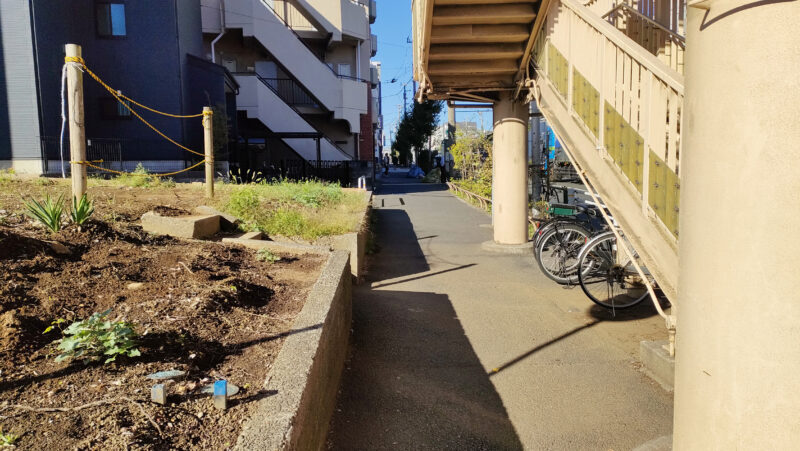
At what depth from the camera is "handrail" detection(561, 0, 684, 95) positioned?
4.39 meters

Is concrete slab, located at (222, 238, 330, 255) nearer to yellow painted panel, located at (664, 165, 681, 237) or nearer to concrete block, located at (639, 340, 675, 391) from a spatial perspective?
concrete block, located at (639, 340, 675, 391)

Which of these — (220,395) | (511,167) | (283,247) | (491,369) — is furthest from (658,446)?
(511,167)

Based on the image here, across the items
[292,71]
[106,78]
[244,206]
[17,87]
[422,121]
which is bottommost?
[244,206]

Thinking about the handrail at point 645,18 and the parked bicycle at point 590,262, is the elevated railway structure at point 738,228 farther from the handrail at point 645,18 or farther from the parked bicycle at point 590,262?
the handrail at point 645,18

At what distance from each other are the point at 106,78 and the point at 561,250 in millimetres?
18555

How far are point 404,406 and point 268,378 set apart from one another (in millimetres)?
1803

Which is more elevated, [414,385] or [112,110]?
[112,110]

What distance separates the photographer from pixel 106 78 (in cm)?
2061

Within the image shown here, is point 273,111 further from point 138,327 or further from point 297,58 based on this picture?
point 138,327

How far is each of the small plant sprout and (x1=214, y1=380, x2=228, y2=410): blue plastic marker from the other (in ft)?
11.3

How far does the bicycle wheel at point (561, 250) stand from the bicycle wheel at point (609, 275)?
774mm

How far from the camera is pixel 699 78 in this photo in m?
2.30

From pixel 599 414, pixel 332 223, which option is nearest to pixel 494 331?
pixel 599 414

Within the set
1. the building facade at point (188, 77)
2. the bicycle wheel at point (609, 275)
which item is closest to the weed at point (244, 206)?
the bicycle wheel at point (609, 275)
